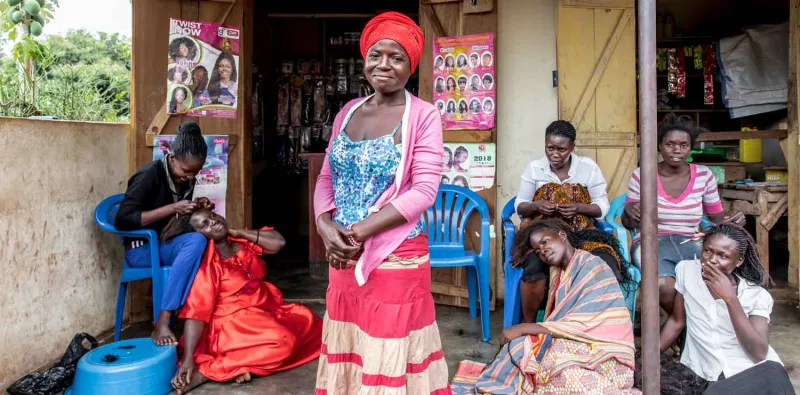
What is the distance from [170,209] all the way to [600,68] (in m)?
2.99

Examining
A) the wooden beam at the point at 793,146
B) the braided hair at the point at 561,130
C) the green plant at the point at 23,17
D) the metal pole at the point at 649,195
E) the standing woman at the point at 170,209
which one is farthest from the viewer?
the green plant at the point at 23,17

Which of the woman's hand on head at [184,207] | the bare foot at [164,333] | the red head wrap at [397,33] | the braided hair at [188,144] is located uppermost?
the red head wrap at [397,33]

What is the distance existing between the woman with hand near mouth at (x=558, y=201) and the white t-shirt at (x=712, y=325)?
1.43ft

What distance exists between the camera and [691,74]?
22.5ft

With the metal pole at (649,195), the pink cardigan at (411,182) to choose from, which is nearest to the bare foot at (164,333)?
the pink cardigan at (411,182)

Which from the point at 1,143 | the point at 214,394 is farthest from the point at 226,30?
the point at 214,394

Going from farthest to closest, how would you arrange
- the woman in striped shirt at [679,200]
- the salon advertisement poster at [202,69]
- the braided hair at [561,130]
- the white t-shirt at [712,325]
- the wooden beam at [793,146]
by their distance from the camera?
the wooden beam at [793,146] < the salon advertisement poster at [202,69] < the braided hair at [561,130] < the woman in striped shirt at [679,200] < the white t-shirt at [712,325]

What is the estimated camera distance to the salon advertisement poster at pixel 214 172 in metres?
4.23

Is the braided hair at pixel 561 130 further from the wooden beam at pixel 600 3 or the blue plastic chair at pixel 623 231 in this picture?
the wooden beam at pixel 600 3

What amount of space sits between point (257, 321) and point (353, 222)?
149 centimetres

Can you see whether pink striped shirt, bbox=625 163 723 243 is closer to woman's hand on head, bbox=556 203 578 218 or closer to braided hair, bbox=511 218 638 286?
braided hair, bbox=511 218 638 286

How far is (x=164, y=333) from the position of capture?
3.04 metres

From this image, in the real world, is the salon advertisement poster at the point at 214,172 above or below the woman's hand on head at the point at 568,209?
above

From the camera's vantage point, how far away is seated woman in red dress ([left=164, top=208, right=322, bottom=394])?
305cm
